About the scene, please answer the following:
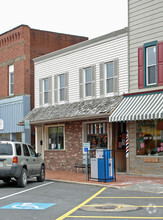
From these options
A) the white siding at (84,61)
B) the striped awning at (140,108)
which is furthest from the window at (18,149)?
the white siding at (84,61)

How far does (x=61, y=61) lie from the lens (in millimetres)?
25031

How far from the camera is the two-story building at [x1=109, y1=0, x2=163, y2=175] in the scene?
18406mm

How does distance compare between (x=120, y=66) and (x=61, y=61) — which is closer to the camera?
(x=120, y=66)

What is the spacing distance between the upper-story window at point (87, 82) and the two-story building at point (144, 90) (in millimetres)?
2927

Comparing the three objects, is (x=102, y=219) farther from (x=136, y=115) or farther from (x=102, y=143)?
(x=102, y=143)

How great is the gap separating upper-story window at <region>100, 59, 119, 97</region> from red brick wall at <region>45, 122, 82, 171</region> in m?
2.55

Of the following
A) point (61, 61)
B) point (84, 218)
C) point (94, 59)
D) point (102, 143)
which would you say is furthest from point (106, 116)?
point (84, 218)

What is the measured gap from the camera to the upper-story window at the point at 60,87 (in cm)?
2453

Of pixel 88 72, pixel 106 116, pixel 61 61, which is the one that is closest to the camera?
pixel 106 116

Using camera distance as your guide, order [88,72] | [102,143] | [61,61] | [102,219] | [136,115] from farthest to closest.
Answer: [61,61] < [88,72] < [102,143] < [136,115] < [102,219]

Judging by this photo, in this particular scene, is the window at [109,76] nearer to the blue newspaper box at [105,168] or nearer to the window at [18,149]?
the blue newspaper box at [105,168]

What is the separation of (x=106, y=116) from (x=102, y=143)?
2.17m

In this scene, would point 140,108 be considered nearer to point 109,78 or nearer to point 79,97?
point 109,78

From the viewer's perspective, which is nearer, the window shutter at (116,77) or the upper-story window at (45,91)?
the window shutter at (116,77)
